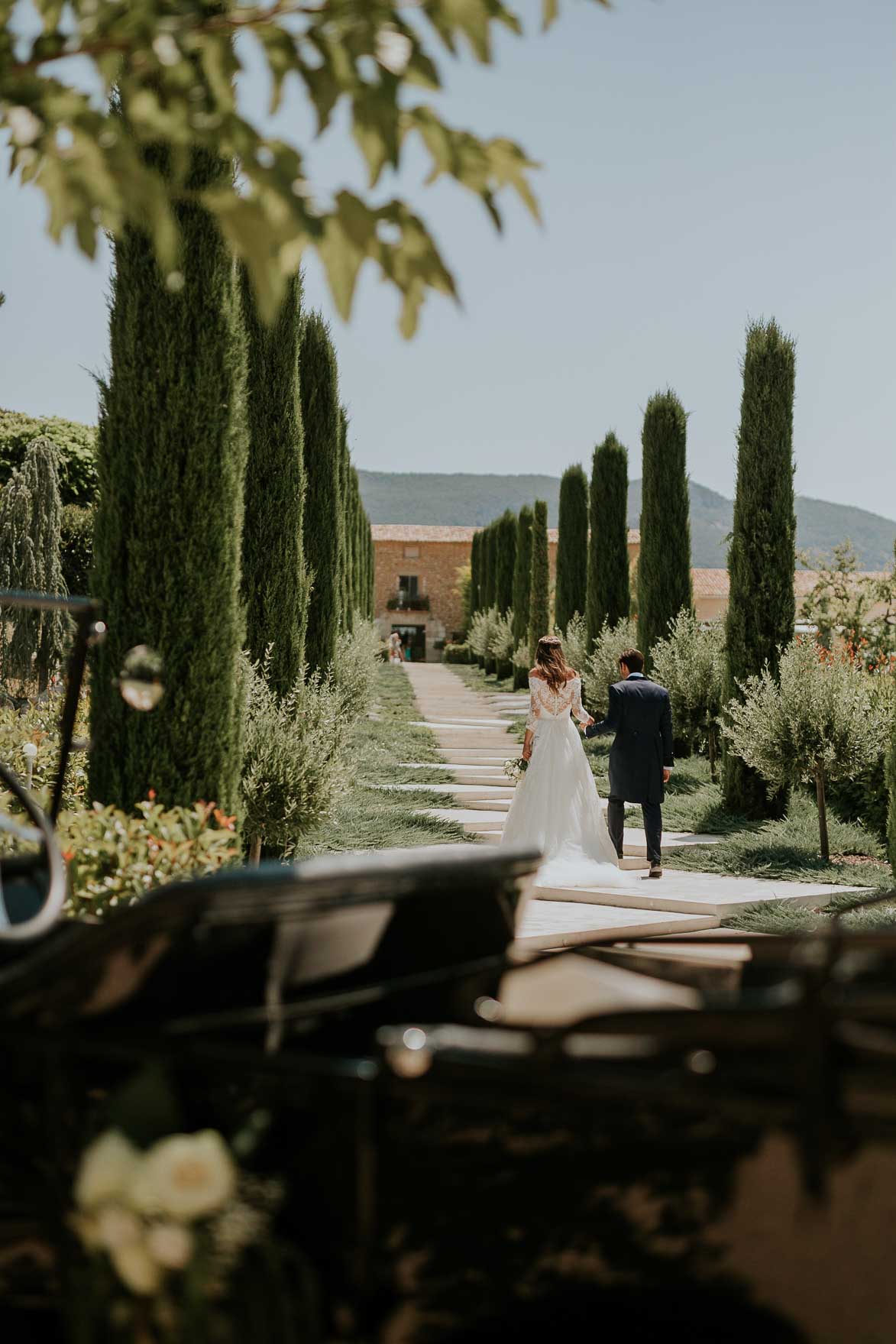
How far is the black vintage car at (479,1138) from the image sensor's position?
135 centimetres

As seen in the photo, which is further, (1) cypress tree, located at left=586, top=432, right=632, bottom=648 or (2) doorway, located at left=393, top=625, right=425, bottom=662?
(2) doorway, located at left=393, top=625, right=425, bottom=662

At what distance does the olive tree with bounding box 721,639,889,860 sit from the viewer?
9.87 meters

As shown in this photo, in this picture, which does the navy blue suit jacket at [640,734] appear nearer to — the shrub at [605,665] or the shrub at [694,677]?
the shrub at [694,677]

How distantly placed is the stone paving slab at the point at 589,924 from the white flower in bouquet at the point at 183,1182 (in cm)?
496

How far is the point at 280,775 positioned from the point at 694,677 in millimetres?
8010

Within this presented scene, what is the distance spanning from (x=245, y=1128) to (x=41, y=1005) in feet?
1.12

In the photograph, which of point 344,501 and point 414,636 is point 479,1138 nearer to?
point 344,501

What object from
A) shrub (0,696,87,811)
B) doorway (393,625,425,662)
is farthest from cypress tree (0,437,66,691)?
doorway (393,625,425,662)

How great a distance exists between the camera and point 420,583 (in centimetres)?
6962

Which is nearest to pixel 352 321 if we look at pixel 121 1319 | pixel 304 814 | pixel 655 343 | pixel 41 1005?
pixel 41 1005

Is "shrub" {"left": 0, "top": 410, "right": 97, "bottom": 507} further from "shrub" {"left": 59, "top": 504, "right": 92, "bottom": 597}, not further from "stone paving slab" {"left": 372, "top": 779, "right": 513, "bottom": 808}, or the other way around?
"stone paving slab" {"left": 372, "top": 779, "right": 513, "bottom": 808}

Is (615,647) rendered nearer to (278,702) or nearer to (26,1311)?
(278,702)

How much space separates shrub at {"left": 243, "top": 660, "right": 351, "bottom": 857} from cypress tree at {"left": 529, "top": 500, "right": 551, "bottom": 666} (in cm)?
2212

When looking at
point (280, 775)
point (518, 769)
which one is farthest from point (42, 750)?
point (518, 769)
